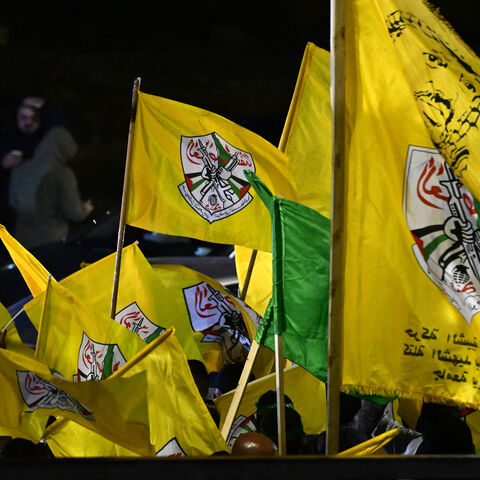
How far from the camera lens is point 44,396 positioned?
166 inches

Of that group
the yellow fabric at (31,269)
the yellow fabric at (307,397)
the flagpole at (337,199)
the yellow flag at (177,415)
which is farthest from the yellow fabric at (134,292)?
the flagpole at (337,199)

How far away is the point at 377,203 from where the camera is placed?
14.2 feet

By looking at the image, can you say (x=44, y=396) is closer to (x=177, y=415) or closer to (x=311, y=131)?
(x=177, y=415)

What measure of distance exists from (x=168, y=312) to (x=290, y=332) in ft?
6.52

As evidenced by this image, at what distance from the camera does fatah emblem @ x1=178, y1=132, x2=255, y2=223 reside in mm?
6500

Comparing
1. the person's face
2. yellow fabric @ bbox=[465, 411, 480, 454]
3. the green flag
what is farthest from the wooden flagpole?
the person's face

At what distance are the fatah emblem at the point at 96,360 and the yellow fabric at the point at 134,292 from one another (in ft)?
4.53

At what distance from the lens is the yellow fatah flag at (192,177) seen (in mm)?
6488

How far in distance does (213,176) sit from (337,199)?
91.2 inches

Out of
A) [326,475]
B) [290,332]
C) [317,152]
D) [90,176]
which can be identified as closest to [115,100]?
[90,176]

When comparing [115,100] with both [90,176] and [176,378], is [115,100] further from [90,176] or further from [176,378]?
[176,378]

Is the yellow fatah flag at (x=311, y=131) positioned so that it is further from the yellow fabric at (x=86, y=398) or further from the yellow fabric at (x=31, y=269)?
the yellow fabric at (x=86, y=398)

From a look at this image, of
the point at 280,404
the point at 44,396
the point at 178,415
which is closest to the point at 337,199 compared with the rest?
the point at 280,404

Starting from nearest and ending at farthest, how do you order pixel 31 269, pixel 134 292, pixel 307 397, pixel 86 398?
pixel 86 398 → pixel 307 397 → pixel 31 269 → pixel 134 292
